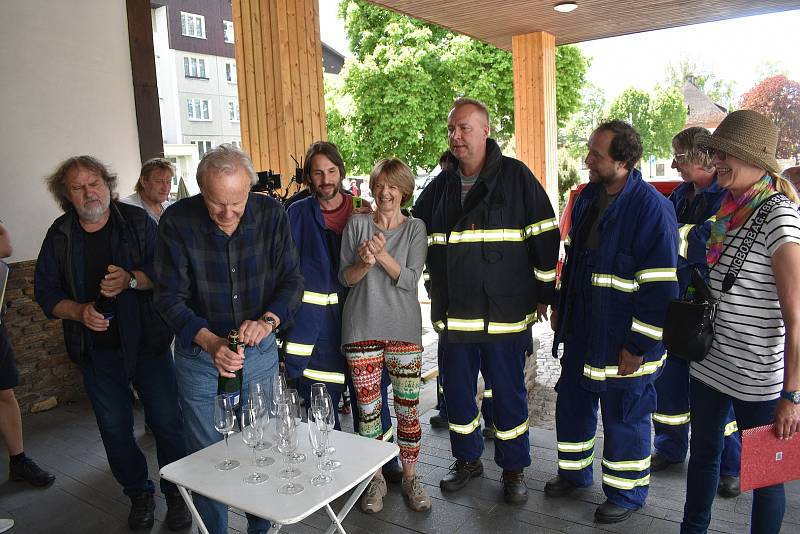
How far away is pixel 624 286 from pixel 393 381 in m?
1.32

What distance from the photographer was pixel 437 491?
354 centimetres

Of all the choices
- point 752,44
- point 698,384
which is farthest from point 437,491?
point 752,44

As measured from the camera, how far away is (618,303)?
3.02m

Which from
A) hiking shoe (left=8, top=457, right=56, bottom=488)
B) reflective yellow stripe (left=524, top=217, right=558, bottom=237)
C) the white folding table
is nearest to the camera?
the white folding table

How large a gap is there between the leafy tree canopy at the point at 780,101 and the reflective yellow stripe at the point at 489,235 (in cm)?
3094

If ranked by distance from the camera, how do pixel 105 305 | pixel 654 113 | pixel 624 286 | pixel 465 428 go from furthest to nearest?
pixel 654 113 → pixel 465 428 → pixel 105 305 → pixel 624 286

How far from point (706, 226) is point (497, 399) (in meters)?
1.45

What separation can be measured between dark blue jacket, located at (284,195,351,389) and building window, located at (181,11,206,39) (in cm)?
3190

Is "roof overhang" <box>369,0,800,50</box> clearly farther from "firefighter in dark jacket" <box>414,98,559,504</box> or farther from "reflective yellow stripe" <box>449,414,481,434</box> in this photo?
"reflective yellow stripe" <box>449,414,481,434</box>

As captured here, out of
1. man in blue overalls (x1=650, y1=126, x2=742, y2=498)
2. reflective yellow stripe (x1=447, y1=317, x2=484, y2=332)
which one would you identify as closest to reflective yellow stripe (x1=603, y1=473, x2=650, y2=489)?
man in blue overalls (x1=650, y1=126, x2=742, y2=498)

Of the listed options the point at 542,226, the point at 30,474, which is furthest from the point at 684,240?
the point at 30,474

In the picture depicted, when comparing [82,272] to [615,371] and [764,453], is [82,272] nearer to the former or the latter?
[615,371]

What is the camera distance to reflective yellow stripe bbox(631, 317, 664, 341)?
9.38ft

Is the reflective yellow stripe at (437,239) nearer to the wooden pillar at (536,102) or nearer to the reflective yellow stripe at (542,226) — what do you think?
the reflective yellow stripe at (542,226)
